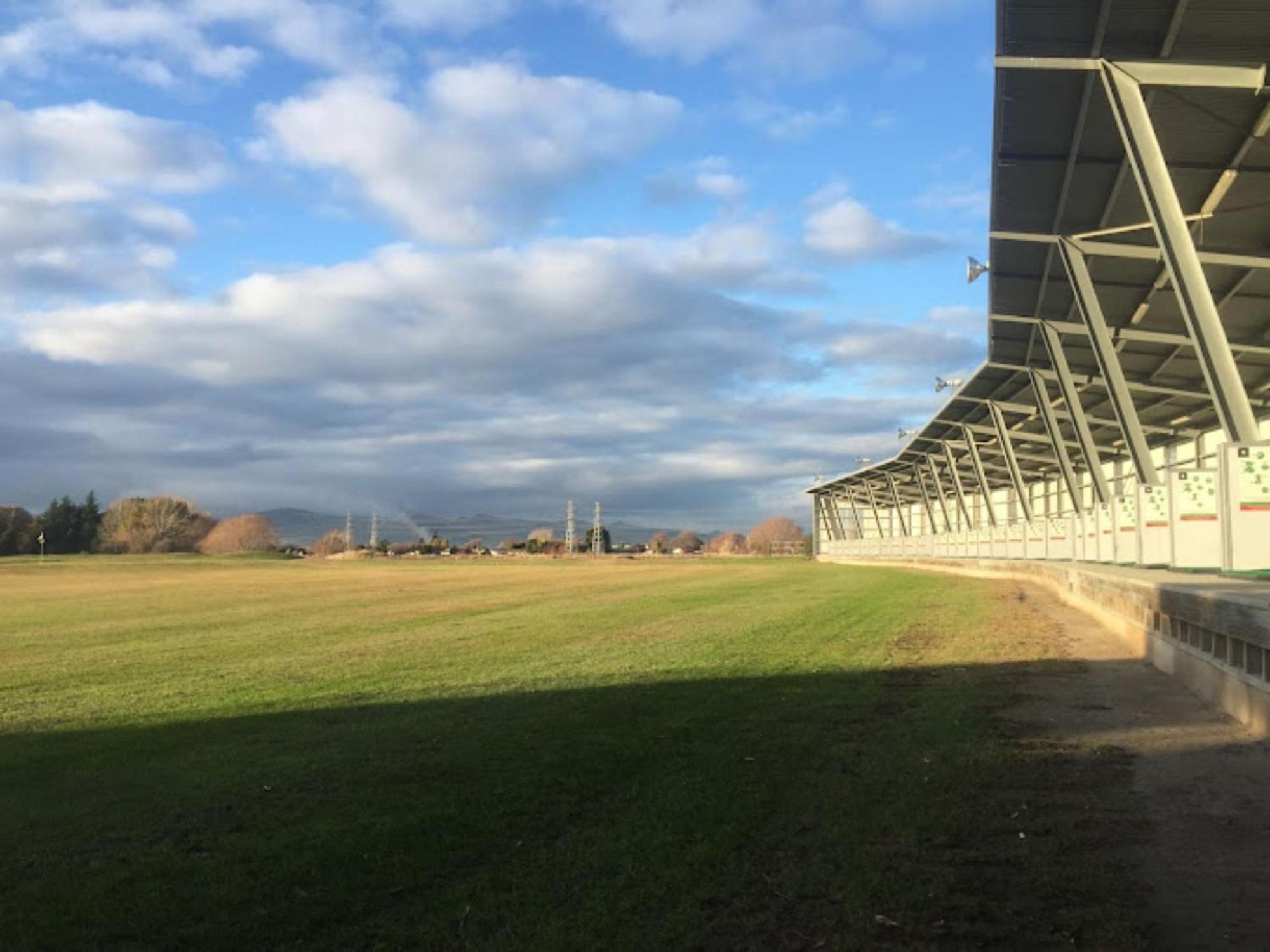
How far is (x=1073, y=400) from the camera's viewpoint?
3984cm

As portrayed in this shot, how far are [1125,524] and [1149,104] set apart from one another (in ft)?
42.9

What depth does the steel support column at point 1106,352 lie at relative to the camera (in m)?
26.5

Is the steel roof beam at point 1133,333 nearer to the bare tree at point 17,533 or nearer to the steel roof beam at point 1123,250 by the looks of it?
the steel roof beam at point 1123,250

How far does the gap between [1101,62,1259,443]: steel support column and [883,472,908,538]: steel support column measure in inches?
3725

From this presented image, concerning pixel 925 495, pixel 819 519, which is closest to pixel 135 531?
pixel 819 519

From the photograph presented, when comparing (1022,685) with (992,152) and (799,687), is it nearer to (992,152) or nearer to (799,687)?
(799,687)

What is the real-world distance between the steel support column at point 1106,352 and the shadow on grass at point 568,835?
17897mm

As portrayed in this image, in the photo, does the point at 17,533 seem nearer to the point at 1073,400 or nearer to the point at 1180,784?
the point at 1073,400

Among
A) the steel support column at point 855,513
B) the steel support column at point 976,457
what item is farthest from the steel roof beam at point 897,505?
the steel support column at point 976,457

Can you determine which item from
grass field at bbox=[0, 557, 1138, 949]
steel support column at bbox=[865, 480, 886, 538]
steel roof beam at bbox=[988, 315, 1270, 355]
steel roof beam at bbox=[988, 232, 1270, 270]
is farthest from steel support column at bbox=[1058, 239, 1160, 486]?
steel support column at bbox=[865, 480, 886, 538]

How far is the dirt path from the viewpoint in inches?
215

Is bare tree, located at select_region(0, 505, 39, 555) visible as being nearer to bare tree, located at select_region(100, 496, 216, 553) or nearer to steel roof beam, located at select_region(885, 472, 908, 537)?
bare tree, located at select_region(100, 496, 216, 553)

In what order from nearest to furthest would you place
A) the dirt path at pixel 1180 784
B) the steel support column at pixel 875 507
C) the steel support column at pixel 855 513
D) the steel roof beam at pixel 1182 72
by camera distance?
the dirt path at pixel 1180 784 → the steel roof beam at pixel 1182 72 → the steel support column at pixel 875 507 → the steel support column at pixel 855 513

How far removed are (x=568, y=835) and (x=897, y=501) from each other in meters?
117
